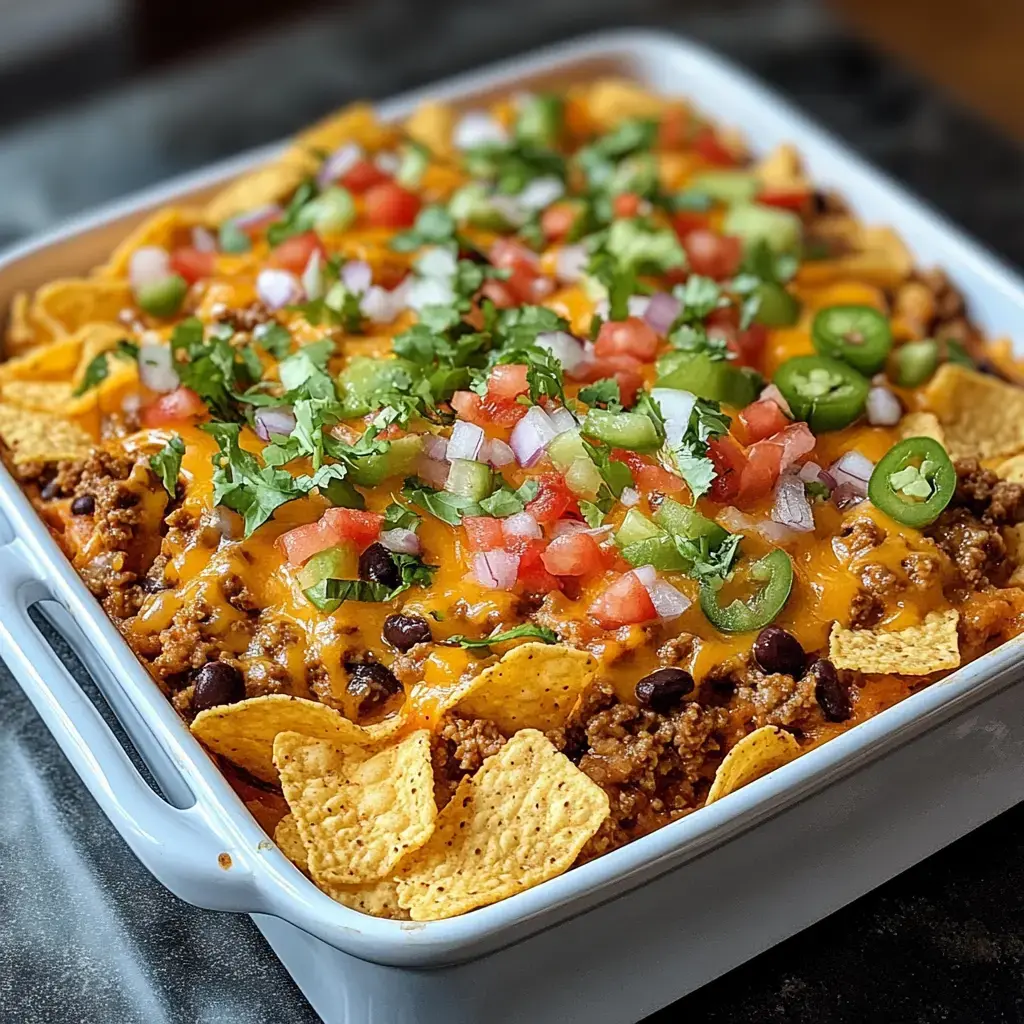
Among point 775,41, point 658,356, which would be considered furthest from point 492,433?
point 775,41

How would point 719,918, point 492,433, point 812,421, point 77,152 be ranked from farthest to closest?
point 77,152, point 812,421, point 492,433, point 719,918

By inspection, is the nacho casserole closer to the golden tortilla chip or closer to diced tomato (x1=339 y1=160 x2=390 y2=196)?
the golden tortilla chip

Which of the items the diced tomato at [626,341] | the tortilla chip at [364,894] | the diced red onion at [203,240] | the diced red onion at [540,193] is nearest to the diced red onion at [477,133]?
the diced red onion at [540,193]

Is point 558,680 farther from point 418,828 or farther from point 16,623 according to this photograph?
point 16,623

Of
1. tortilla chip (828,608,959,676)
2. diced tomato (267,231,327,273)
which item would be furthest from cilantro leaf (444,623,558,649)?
diced tomato (267,231,327,273)

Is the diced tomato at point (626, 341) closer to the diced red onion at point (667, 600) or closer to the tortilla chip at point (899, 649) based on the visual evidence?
the diced red onion at point (667, 600)
